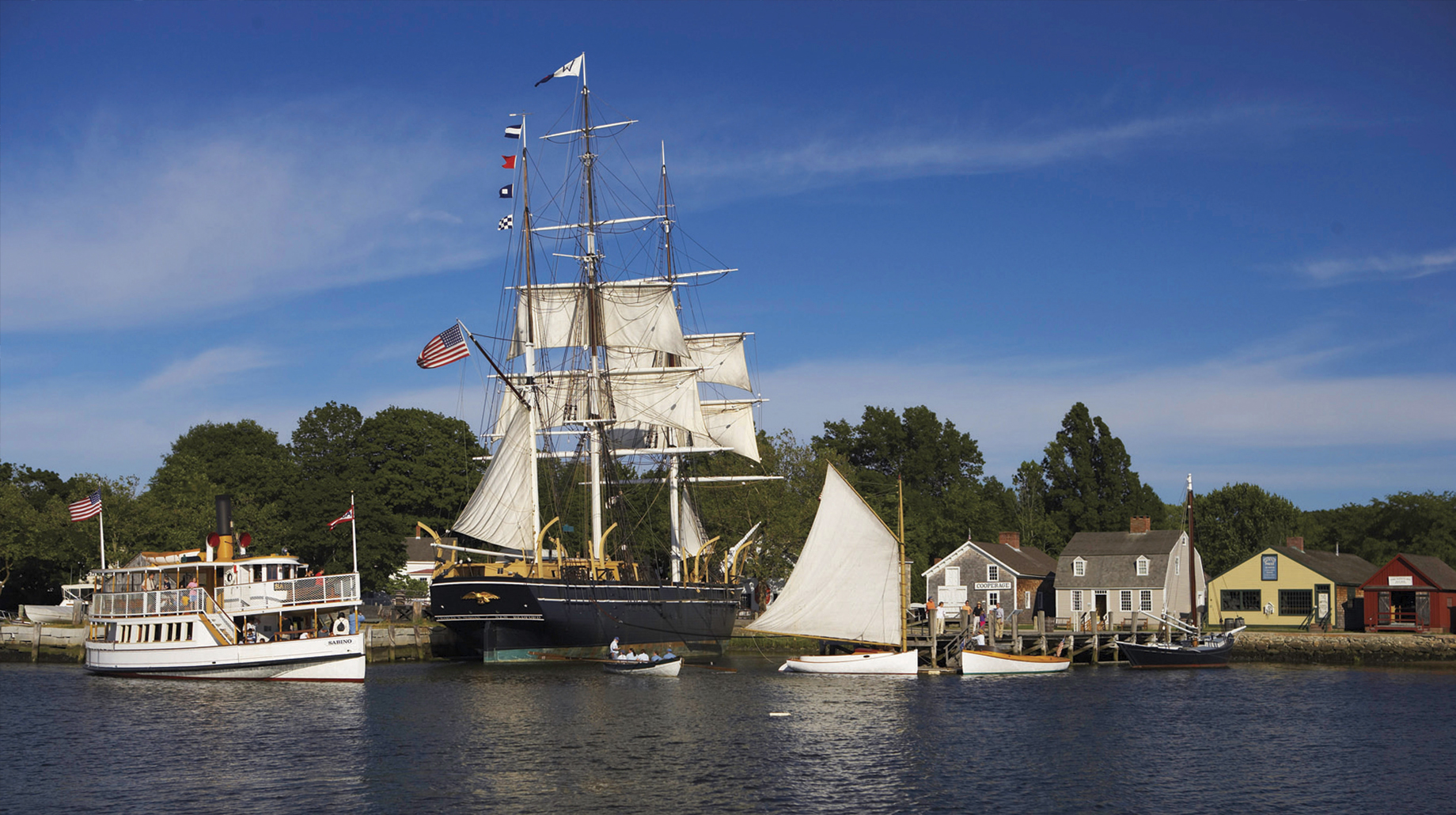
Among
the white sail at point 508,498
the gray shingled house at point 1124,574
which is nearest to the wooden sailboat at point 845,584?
the white sail at point 508,498

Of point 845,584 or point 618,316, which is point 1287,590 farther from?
point 618,316

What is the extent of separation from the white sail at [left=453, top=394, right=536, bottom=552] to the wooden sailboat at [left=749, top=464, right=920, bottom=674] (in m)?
24.1

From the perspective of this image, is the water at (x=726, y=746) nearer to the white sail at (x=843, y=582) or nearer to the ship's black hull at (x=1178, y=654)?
the white sail at (x=843, y=582)

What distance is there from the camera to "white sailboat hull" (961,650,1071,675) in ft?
202

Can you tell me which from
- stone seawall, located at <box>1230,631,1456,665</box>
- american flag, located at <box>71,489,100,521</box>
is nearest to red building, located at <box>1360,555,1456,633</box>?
stone seawall, located at <box>1230,631,1456,665</box>

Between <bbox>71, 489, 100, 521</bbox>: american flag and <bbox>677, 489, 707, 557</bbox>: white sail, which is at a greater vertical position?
<bbox>71, 489, 100, 521</bbox>: american flag

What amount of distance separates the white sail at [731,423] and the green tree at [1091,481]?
106ft

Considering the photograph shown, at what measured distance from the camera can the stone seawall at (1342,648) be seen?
6844 centimetres

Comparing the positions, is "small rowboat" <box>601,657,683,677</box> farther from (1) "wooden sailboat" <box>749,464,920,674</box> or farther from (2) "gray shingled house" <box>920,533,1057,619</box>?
(2) "gray shingled house" <box>920,533,1057,619</box>

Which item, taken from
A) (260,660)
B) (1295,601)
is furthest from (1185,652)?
(260,660)

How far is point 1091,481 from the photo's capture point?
380 feet

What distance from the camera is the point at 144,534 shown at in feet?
283

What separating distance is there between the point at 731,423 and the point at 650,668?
4446cm

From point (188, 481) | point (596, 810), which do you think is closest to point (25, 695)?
point (596, 810)
